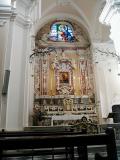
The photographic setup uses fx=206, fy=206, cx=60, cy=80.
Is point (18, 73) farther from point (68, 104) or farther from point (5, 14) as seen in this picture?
point (68, 104)

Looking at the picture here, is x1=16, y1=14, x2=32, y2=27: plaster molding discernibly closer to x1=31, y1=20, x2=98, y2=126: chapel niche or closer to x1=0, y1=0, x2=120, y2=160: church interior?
x1=0, y1=0, x2=120, y2=160: church interior

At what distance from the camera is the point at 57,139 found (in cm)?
136

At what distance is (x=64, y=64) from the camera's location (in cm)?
1259

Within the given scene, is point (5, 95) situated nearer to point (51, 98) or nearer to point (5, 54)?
point (5, 54)

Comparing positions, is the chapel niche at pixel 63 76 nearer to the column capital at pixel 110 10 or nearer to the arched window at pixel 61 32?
the arched window at pixel 61 32

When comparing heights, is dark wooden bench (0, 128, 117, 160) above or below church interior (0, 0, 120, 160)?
below

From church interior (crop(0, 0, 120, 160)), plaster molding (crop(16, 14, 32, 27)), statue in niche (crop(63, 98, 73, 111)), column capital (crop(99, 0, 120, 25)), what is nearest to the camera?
column capital (crop(99, 0, 120, 25))

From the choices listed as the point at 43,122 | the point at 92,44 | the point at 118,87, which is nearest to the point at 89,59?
the point at 92,44

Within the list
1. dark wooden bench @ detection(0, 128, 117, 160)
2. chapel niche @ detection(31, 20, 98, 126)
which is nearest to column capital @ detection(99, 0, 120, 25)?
chapel niche @ detection(31, 20, 98, 126)

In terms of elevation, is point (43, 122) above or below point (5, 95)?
below

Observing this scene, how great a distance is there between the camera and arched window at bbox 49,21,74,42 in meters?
13.5

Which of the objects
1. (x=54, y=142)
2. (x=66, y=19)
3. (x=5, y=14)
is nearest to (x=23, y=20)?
(x=5, y=14)

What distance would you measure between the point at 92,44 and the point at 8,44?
6.77m

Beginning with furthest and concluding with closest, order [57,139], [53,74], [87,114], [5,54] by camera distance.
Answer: [53,74], [87,114], [5,54], [57,139]
